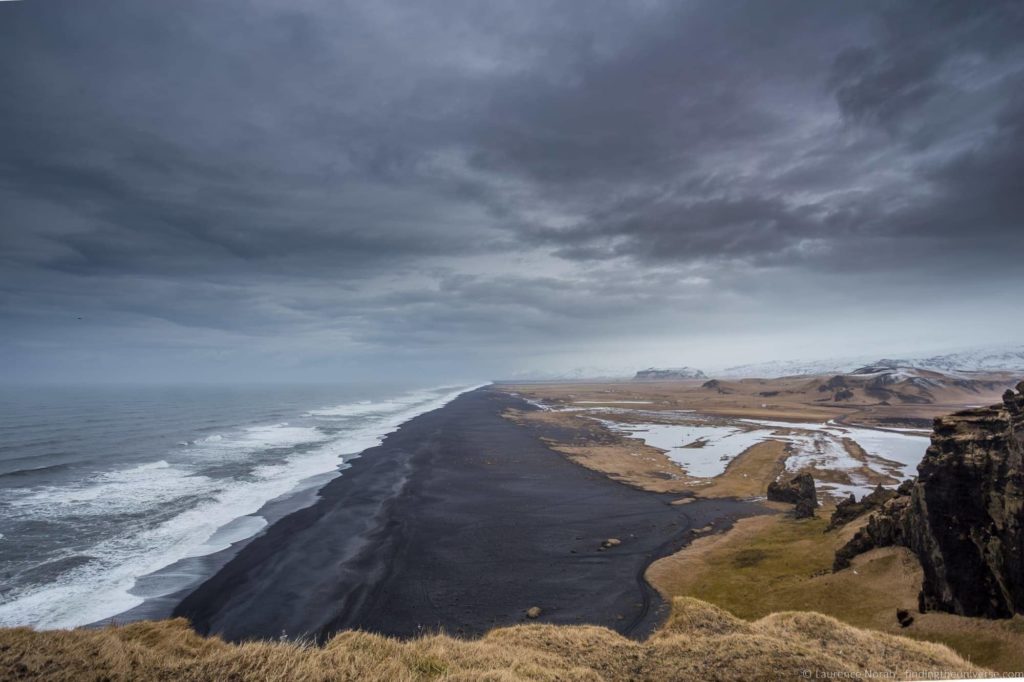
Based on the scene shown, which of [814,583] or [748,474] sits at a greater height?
[814,583]

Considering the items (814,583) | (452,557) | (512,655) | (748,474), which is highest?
(512,655)

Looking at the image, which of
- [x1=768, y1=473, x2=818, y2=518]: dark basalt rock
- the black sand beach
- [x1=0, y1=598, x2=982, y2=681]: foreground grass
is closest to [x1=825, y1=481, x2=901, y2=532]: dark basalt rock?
[x1=768, y1=473, x2=818, y2=518]: dark basalt rock

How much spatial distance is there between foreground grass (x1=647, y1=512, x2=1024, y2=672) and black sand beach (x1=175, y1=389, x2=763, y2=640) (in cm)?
224

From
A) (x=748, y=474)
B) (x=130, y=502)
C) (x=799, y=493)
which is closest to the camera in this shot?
(x=130, y=502)

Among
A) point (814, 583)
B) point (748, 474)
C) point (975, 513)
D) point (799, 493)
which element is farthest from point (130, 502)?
point (748, 474)

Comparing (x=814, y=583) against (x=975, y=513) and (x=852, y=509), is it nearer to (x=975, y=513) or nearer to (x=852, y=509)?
(x=975, y=513)

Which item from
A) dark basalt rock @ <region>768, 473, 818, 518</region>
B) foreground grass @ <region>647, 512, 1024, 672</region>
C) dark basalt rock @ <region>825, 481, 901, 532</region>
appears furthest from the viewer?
dark basalt rock @ <region>768, 473, 818, 518</region>

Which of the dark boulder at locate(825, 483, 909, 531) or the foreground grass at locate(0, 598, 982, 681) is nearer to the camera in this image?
the foreground grass at locate(0, 598, 982, 681)

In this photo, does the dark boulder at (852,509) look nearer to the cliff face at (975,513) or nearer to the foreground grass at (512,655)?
the cliff face at (975,513)

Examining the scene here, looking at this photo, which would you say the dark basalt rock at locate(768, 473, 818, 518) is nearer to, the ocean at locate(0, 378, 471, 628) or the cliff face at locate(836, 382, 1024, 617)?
the cliff face at locate(836, 382, 1024, 617)

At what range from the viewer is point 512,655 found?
10.8 m

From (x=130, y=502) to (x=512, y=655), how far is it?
38.6 m

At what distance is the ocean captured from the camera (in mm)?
22141

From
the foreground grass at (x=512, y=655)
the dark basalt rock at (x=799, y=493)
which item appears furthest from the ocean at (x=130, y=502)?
the dark basalt rock at (x=799, y=493)
